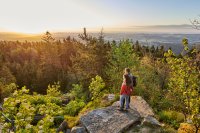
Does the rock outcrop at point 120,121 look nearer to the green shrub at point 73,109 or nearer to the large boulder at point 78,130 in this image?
the large boulder at point 78,130

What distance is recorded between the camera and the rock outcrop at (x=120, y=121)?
14.5 metres

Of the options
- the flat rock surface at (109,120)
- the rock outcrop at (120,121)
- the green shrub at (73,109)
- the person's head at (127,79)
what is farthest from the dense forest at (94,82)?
the person's head at (127,79)

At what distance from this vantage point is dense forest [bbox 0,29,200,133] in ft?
27.9

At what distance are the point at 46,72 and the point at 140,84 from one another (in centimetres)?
3551

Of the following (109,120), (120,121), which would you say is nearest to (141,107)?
(120,121)

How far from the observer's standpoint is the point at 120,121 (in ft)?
49.5

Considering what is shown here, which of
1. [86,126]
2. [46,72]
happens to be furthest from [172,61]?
[46,72]

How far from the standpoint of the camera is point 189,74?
11.1 metres

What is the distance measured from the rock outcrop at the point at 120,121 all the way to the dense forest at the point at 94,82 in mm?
1014

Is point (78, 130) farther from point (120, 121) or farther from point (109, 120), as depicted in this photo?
point (120, 121)

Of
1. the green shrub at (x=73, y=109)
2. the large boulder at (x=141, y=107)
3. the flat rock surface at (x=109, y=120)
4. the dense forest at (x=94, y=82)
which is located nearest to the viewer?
the dense forest at (x=94, y=82)

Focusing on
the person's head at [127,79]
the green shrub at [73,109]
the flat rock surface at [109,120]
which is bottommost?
the green shrub at [73,109]

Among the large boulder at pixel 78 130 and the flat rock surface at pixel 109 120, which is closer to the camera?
the flat rock surface at pixel 109 120

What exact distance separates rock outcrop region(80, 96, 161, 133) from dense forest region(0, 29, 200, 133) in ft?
3.33
